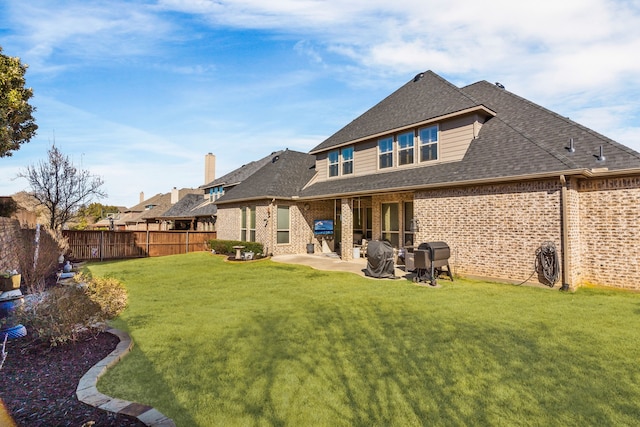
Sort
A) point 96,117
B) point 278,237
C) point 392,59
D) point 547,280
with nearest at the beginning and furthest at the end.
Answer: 1. point 547,280
2. point 392,59
3. point 96,117
4. point 278,237

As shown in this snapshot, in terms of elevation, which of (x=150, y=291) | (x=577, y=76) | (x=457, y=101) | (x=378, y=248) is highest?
(x=577, y=76)

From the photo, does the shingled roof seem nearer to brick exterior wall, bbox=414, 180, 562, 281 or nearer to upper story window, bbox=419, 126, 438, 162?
upper story window, bbox=419, 126, 438, 162

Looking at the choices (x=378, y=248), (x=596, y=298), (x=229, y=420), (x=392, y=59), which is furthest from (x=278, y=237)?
(x=229, y=420)

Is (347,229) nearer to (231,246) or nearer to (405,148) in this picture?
(405,148)

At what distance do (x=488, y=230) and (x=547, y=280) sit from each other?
2103 mm

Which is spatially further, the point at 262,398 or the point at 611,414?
the point at 262,398

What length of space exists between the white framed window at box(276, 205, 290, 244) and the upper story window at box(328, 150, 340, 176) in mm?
3327

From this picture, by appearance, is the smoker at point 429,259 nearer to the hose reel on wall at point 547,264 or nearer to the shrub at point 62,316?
the hose reel on wall at point 547,264

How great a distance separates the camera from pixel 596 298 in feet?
25.7

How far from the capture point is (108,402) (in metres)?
3.10

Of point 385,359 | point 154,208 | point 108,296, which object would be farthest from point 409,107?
point 154,208

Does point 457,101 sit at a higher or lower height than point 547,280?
higher

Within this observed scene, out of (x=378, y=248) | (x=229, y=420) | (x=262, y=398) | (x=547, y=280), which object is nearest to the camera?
(x=229, y=420)

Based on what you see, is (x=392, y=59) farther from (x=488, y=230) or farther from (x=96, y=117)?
(x=96, y=117)
